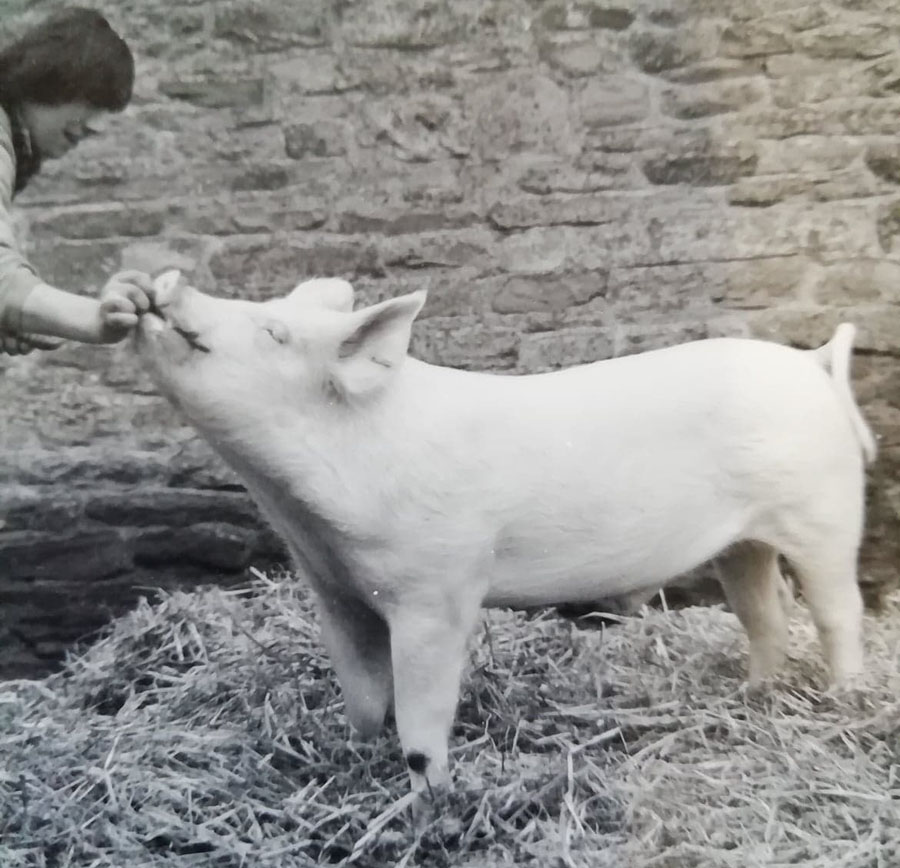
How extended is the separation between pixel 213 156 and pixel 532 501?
0.57m

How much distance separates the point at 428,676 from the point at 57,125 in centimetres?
75

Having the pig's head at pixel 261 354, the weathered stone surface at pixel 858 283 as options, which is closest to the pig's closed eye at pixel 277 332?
the pig's head at pixel 261 354

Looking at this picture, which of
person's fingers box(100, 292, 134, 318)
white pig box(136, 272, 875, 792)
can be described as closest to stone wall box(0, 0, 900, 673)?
white pig box(136, 272, 875, 792)

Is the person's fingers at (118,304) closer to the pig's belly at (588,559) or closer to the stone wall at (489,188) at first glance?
the stone wall at (489,188)

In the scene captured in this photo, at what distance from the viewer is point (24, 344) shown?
1076 millimetres

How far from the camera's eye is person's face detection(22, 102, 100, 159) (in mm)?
1092

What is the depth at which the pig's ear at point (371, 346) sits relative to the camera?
2.95 ft

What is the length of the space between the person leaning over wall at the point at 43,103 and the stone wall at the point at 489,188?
23 millimetres

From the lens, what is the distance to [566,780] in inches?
39.4

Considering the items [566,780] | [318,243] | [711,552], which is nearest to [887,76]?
[711,552]

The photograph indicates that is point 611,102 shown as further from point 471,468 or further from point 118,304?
point 118,304

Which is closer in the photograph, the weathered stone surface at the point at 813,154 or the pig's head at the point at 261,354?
the pig's head at the point at 261,354

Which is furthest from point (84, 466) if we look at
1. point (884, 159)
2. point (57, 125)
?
point (884, 159)

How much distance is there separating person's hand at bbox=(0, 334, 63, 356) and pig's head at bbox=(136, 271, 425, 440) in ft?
0.79
